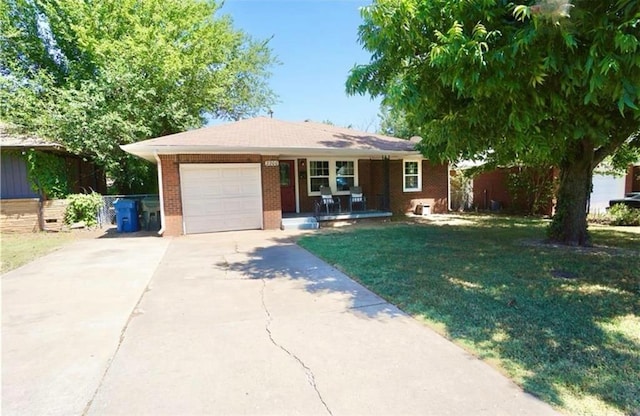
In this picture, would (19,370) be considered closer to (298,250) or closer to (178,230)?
(298,250)

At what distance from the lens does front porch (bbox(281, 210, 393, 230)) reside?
11859 mm

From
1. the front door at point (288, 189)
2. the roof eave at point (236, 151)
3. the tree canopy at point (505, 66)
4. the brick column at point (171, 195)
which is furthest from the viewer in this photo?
the front door at point (288, 189)

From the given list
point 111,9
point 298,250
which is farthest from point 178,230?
point 111,9

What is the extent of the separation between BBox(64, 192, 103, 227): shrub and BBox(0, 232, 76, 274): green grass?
763mm

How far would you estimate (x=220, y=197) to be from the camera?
444 inches

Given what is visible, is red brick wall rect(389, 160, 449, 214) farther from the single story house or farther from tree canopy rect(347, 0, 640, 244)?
the single story house

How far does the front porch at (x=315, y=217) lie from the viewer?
11859 millimetres

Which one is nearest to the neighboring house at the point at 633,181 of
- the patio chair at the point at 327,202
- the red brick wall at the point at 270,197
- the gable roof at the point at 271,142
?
the gable roof at the point at 271,142

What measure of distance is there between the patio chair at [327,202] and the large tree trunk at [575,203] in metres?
7.20

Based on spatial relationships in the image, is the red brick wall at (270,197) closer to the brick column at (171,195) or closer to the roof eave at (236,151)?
the roof eave at (236,151)

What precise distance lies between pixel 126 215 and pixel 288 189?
574 cm

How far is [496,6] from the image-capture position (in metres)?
4.16

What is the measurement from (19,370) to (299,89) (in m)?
23.2

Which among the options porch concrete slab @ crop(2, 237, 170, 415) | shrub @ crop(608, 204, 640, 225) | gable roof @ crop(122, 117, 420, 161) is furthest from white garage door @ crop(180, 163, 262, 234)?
shrub @ crop(608, 204, 640, 225)
